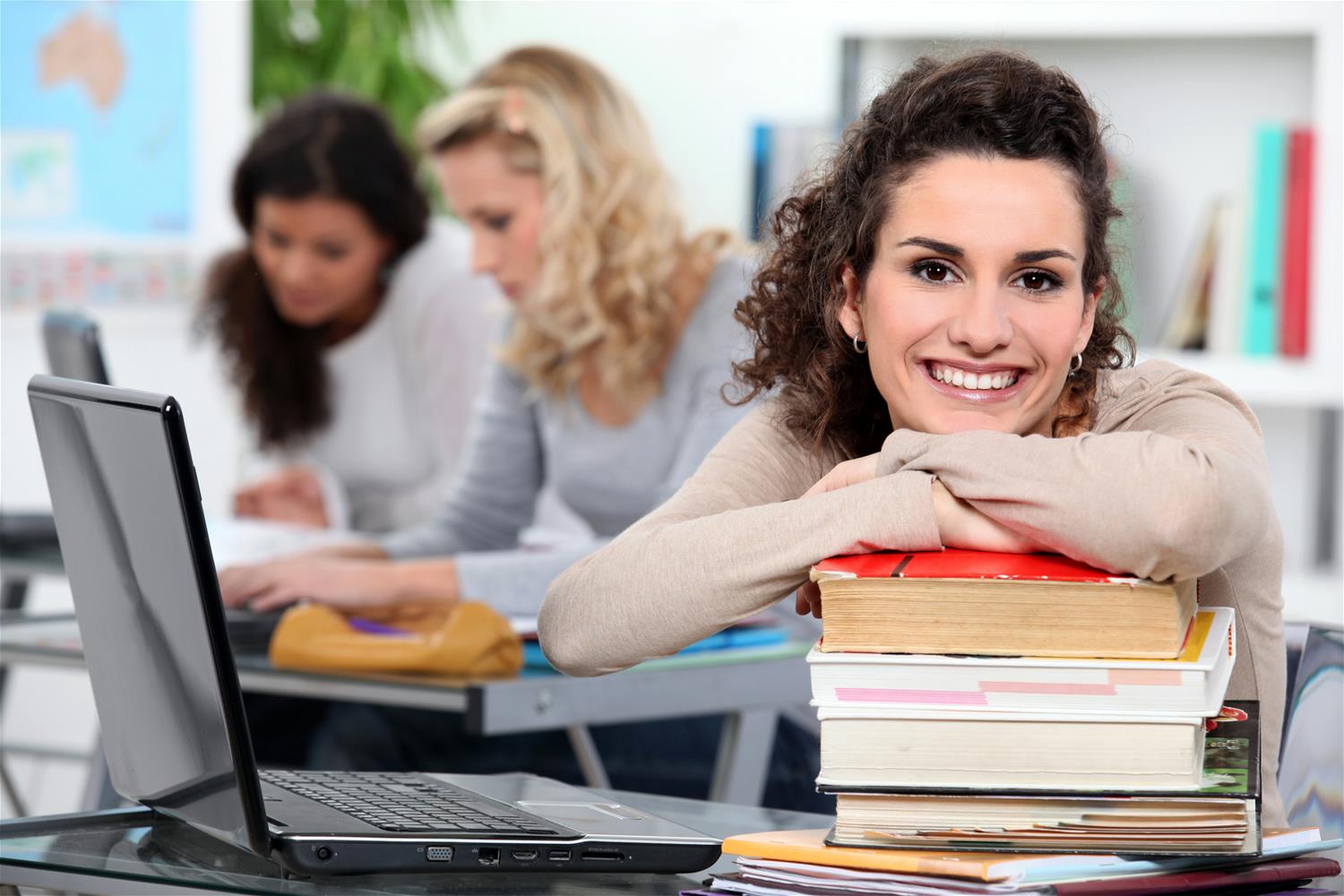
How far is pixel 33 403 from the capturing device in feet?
3.24

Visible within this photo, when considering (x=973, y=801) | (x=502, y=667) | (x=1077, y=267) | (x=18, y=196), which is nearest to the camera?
(x=973, y=801)

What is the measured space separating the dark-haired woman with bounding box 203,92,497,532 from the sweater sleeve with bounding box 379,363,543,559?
2.06 ft

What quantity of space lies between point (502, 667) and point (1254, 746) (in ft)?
2.66

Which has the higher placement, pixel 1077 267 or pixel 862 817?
pixel 1077 267

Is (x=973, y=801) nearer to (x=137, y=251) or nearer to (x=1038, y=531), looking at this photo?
(x=1038, y=531)

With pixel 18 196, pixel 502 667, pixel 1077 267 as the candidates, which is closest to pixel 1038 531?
pixel 1077 267

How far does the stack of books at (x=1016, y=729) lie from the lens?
0.80 meters

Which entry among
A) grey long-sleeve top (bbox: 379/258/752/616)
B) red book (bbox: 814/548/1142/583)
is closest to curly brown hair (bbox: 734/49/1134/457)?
red book (bbox: 814/548/1142/583)

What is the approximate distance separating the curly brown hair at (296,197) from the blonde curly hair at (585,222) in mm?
579

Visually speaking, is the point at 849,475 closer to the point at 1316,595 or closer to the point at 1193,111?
the point at 1316,595

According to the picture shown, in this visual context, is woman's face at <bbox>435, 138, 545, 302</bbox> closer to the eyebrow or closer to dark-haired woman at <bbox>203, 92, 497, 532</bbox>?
dark-haired woman at <bbox>203, 92, 497, 532</bbox>

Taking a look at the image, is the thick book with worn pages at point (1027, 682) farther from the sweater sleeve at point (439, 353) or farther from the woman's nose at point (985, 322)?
the sweater sleeve at point (439, 353)

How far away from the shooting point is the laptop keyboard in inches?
35.7

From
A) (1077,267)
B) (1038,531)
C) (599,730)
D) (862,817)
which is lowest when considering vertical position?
(599,730)
